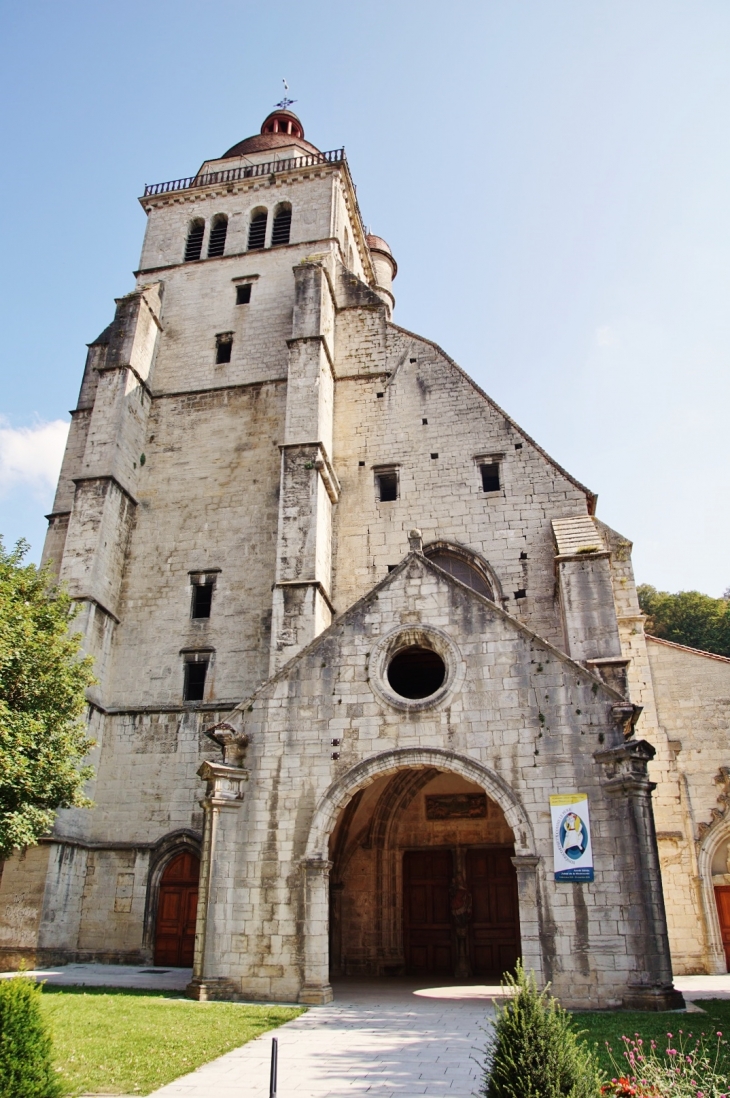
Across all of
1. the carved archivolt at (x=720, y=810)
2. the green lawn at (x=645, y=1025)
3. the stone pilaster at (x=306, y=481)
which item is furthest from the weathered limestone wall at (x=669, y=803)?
the stone pilaster at (x=306, y=481)

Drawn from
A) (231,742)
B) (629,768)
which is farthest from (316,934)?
(629,768)

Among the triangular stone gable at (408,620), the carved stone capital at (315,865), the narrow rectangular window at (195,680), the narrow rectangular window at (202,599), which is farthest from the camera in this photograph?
the narrow rectangular window at (202,599)

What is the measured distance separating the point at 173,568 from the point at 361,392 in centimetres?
742

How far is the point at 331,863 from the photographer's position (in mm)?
11922

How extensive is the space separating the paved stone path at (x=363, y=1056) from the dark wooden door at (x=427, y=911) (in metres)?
4.22

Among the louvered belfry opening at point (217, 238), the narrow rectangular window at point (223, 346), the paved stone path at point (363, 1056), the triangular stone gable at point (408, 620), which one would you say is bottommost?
the paved stone path at point (363, 1056)

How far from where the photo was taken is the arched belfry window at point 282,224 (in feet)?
89.4

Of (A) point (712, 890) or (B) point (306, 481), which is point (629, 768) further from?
(B) point (306, 481)

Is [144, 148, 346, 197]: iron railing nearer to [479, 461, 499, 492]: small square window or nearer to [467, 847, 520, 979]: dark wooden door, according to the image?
[479, 461, 499, 492]: small square window

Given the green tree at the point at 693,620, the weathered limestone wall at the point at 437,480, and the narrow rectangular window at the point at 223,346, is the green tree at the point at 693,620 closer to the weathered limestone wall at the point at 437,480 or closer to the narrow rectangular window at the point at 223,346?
the weathered limestone wall at the point at 437,480

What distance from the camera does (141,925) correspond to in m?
17.7

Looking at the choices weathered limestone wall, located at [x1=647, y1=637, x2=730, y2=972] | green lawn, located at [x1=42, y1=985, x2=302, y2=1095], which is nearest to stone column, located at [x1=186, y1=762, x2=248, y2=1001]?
green lawn, located at [x1=42, y1=985, x2=302, y2=1095]

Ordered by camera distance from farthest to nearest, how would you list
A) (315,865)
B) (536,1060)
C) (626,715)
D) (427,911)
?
(427,911) < (315,865) < (626,715) < (536,1060)

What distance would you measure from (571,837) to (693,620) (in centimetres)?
3292
